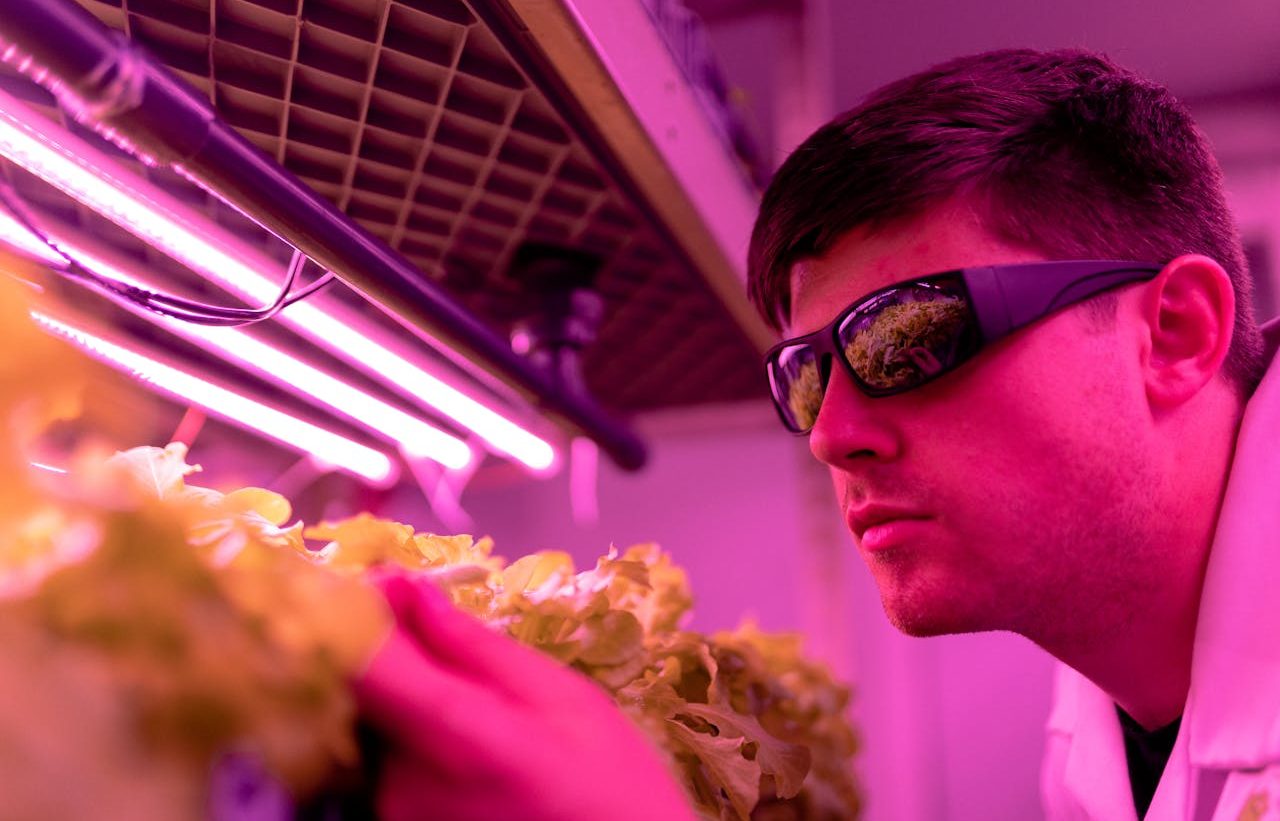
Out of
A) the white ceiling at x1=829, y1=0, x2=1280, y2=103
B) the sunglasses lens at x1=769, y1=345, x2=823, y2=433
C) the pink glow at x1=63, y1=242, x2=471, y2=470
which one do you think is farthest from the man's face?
the white ceiling at x1=829, y1=0, x2=1280, y2=103

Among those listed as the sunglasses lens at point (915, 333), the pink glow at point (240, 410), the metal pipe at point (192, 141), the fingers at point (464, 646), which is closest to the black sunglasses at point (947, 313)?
the sunglasses lens at point (915, 333)

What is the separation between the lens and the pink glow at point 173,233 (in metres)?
0.76

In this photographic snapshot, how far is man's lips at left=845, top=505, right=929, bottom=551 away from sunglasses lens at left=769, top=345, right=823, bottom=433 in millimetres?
161

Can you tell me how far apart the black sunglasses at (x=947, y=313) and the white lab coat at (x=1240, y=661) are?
0.24 meters

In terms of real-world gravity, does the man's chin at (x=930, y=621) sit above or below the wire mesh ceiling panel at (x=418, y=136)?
below

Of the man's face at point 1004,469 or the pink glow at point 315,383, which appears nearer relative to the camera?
the man's face at point 1004,469

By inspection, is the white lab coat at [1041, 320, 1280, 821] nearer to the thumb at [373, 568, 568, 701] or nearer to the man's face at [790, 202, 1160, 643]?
the man's face at [790, 202, 1160, 643]

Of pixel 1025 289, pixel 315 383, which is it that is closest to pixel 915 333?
pixel 1025 289

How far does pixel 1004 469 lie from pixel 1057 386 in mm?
104

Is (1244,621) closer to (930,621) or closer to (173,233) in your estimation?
(930,621)

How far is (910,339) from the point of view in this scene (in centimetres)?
94

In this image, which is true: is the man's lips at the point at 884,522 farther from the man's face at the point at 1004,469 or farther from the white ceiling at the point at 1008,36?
the white ceiling at the point at 1008,36

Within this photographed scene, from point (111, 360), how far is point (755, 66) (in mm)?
2178

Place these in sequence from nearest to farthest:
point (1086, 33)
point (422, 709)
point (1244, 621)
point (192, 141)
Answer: point (422, 709) < point (192, 141) < point (1244, 621) < point (1086, 33)
